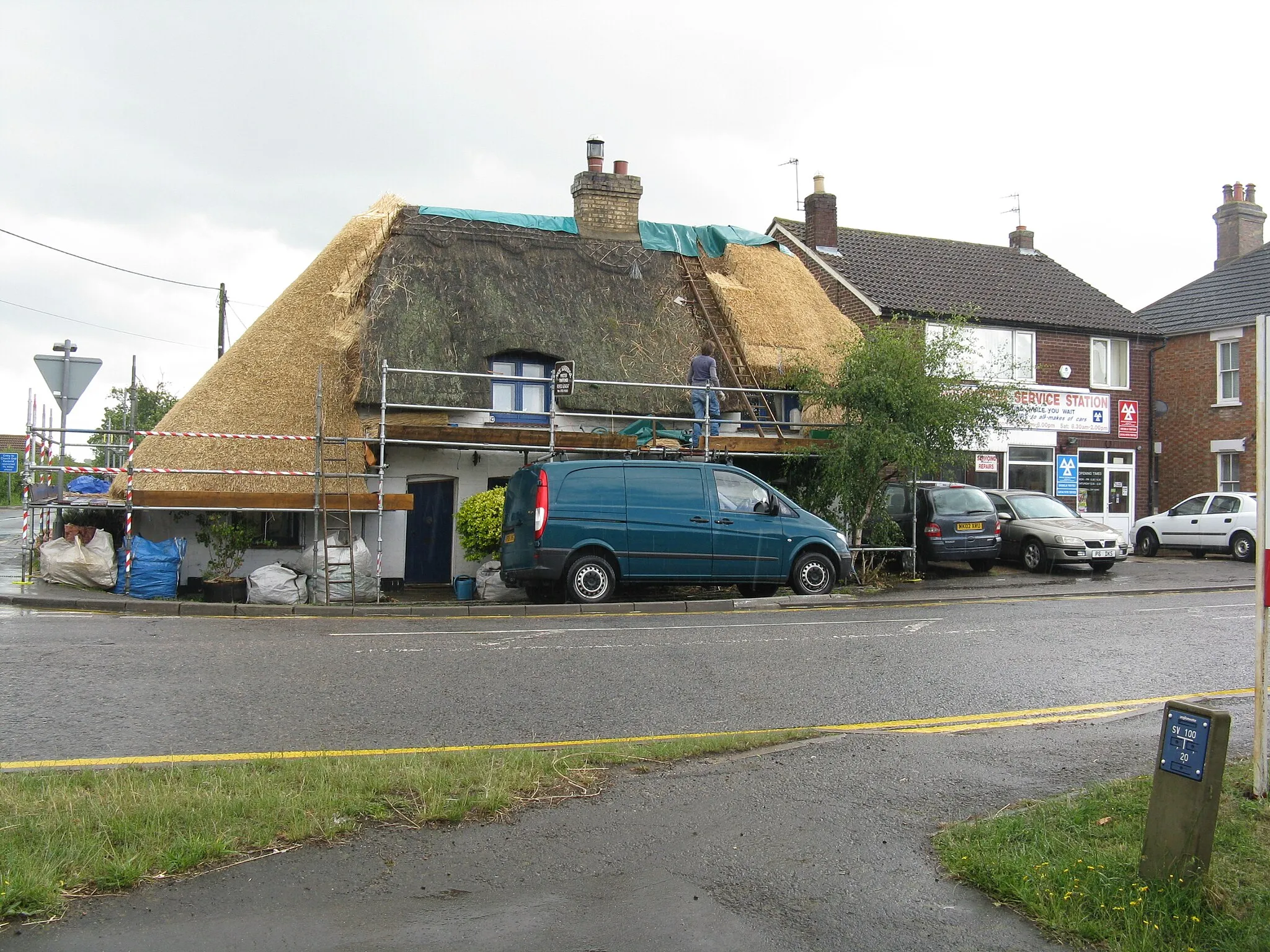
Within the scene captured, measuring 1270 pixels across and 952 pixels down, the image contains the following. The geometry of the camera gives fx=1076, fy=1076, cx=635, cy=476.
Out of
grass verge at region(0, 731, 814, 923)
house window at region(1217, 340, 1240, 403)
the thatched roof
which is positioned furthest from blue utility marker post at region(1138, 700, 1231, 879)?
house window at region(1217, 340, 1240, 403)

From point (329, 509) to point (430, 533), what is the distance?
252 centimetres

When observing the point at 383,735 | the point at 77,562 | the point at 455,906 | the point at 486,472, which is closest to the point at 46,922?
the point at 455,906

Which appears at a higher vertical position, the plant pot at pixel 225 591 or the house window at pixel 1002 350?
the house window at pixel 1002 350

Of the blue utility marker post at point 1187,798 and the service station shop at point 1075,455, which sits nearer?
the blue utility marker post at point 1187,798

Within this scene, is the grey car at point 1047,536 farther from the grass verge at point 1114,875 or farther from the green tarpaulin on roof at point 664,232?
the grass verge at point 1114,875

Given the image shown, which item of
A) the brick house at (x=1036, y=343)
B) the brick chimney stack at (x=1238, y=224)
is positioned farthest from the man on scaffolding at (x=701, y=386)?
the brick chimney stack at (x=1238, y=224)

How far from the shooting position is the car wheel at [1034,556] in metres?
20.4

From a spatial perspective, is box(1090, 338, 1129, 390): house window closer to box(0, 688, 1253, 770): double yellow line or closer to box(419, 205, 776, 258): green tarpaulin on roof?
box(419, 205, 776, 258): green tarpaulin on roof

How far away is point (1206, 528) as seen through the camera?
2369 centimetres

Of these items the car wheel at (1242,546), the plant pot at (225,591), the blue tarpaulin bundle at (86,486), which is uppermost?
the blue tarpaulin bundle at (86,486)

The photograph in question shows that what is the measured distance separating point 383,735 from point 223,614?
775 centimetres

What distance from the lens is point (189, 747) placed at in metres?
6.51

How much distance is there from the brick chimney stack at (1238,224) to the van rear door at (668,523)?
25.3 meters

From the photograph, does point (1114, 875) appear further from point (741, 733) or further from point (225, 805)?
point (225, 805)
